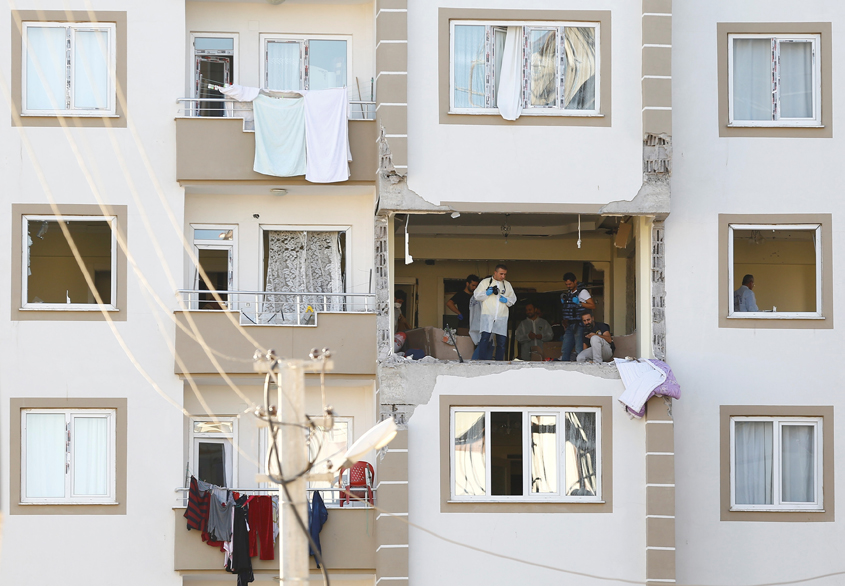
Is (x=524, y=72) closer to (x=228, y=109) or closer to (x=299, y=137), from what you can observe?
(x=299, y=137)

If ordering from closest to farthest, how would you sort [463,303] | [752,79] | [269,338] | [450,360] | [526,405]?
[526,405]
[269,338]
[752,79]
[450,360]
[463,303]

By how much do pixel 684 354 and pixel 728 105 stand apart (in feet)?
13.9

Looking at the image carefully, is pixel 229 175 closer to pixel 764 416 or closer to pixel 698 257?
pixel 698 257

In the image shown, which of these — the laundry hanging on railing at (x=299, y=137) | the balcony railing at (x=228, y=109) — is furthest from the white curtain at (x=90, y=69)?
the laundry hanging on railing at (x=299, y=137)

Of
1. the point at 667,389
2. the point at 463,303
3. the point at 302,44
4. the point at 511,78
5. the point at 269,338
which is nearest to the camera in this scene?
the point at 667,389

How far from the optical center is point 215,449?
1845 cm

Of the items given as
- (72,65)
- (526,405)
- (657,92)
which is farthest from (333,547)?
(72,65)

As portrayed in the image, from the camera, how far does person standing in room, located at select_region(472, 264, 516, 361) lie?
718 inches

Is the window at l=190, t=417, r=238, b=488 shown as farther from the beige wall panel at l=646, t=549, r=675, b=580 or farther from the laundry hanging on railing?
the beige wall panel at l=646, t=549, r=675, b=580

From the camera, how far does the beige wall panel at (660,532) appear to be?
16766 millimetres

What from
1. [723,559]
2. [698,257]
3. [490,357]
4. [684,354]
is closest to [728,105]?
[698,257]

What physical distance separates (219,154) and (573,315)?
21.6ft

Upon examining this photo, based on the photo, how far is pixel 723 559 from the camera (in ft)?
57.1

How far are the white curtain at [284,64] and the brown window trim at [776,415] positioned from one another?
9160 millimetres
